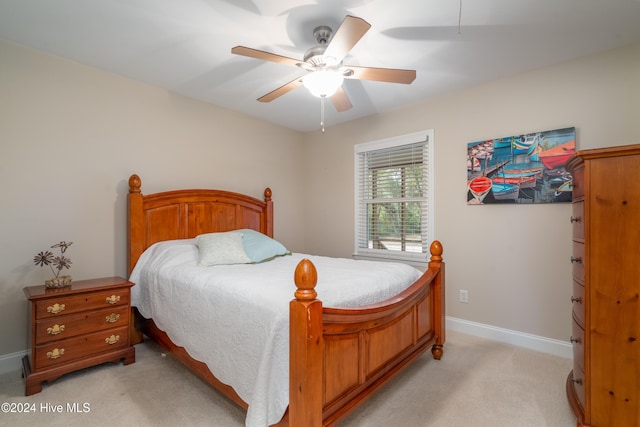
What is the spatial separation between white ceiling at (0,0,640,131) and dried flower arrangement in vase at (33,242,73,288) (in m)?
1.53

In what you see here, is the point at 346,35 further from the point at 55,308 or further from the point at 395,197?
the point at 55,308

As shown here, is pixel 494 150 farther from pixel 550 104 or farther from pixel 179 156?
pixel 179 156

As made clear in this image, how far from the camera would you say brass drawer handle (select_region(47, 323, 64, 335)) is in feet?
6.67

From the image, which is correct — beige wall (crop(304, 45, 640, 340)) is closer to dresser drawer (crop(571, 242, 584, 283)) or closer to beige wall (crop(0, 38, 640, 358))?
beige wall (crop(0, 38, 640, 358))

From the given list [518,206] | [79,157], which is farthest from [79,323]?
[518,206]

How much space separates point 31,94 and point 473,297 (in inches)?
164

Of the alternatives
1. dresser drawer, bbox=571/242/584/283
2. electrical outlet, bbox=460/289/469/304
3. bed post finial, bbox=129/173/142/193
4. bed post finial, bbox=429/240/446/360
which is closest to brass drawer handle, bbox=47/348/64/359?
bed post finial, bbox=129/173/142/193

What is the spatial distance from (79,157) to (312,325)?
2520 mm

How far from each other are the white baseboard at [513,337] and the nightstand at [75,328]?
2.95m

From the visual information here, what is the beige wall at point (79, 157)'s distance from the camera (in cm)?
226

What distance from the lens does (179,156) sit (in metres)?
3.20

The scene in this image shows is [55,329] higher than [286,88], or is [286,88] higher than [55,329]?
[286,88]

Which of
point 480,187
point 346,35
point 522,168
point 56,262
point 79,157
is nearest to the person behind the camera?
point 346,35

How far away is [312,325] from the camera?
1.29 meters
